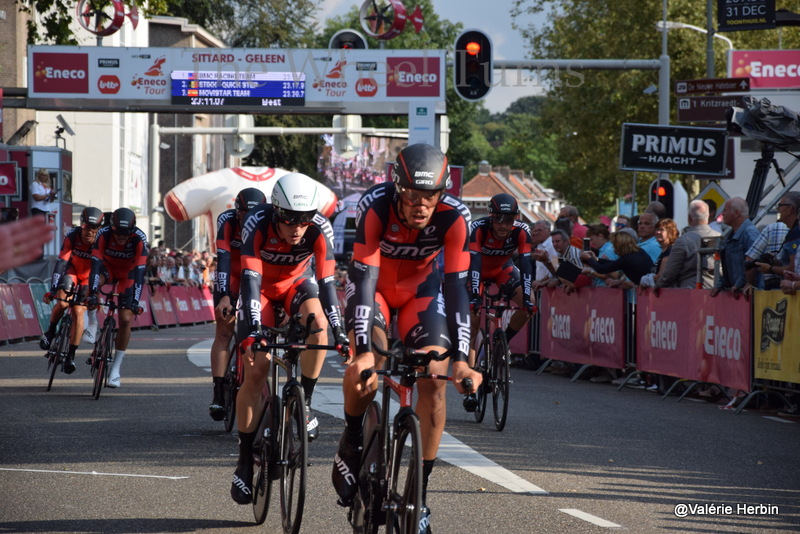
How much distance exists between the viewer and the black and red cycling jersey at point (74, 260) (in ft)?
50.6

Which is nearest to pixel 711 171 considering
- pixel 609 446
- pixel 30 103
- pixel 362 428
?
pixel 609 446

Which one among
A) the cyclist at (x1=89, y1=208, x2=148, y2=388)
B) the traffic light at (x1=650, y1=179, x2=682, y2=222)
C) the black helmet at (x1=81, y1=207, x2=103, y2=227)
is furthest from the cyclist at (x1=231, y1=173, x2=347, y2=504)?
the traffic light at (x1=650, y1=179, x2=682, y2=222)

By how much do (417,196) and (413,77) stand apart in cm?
2832

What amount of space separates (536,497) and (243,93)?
2742 centimetres

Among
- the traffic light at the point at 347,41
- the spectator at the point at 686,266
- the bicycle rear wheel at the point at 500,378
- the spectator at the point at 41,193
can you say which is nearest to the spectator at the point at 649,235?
the spectator at the point at 686,266

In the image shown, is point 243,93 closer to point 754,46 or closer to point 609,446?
point 754,46

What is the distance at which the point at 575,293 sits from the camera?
18047 millimetres

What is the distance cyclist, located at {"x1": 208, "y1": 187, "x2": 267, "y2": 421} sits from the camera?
10.0 metres

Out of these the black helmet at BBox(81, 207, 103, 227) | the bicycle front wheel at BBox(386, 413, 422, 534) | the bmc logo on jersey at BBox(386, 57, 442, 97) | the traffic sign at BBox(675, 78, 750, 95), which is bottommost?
the bicycle front wheel at BBox(386, 413, 422, 534)

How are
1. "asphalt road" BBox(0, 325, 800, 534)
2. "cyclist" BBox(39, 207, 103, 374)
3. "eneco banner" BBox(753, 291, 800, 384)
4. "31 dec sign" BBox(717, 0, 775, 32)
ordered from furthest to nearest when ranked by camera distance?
"31 dec sign" BBox(717, 0, 775, 32), "cyclist" BBox(39, 207, 103, 374), "eneco banner" BBox(753, 291, 800, 384), "asphalt road" BBox(0, 325, 800, 534)

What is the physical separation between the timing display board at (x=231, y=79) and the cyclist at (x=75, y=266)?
18552 mm

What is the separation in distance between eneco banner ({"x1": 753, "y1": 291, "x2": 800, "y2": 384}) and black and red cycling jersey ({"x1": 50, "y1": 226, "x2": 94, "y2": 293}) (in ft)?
24.9

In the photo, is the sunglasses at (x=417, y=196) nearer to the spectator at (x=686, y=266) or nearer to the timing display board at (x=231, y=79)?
the spectator at (x=686, y=266)

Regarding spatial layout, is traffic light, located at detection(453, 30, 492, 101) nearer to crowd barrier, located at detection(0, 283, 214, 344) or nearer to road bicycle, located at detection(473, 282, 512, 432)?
crowd barrier, located at detection(0, 283, 214, 344)
